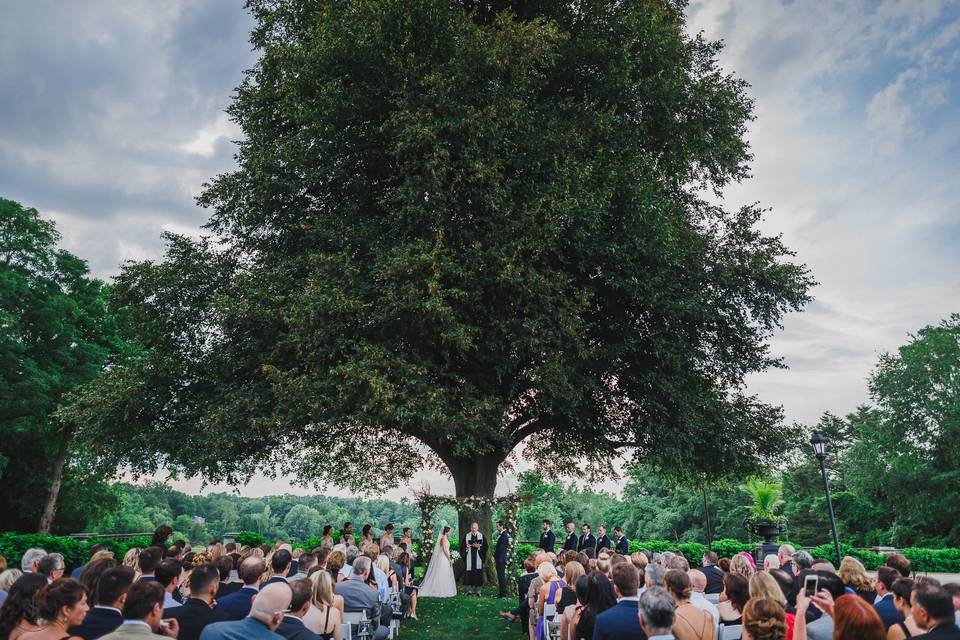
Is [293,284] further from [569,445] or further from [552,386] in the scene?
[569,445]

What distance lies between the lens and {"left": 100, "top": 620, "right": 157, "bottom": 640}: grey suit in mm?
4117

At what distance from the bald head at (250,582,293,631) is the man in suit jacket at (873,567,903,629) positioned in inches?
198

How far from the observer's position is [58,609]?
14.3ft

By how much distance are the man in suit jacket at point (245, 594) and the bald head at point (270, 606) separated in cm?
140

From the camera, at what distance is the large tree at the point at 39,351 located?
98.2 ft

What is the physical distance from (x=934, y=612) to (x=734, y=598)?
7.15 ft

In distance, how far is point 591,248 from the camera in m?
17.4

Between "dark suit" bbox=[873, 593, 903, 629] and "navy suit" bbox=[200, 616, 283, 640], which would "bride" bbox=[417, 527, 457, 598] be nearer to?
"dark suit" bbox=[873, 593, 903, 629]

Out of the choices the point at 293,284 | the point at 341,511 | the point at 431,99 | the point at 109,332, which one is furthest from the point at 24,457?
the point at 341,511

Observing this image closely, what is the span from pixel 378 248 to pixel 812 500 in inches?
2091

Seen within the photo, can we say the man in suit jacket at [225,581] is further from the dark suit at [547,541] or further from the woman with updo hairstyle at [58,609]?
the dark suit at [547,541]

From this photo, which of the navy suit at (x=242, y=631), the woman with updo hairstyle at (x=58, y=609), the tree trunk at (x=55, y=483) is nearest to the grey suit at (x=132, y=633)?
the woman with updo hairstyle at (x=58, y=609)

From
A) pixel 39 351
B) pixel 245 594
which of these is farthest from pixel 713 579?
pixel 39 351

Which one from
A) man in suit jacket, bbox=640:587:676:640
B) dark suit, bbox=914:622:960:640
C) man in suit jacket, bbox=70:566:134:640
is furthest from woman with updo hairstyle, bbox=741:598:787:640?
man in suit jacket, bbox=70:566:134:640
